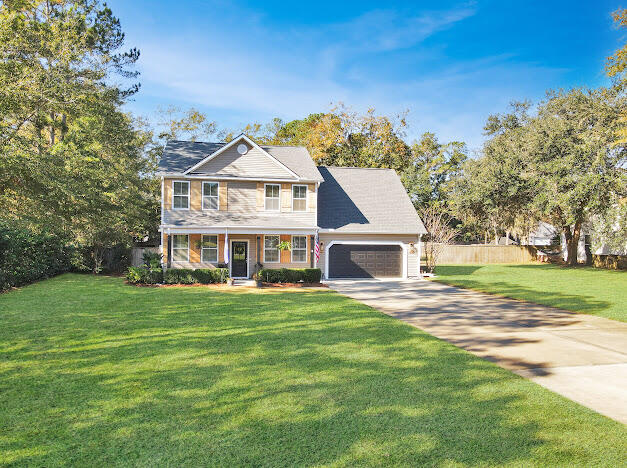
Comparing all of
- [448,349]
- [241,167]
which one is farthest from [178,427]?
[241,167]

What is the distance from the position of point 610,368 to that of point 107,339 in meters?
9.38

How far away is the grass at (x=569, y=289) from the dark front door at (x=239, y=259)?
34.6 feet

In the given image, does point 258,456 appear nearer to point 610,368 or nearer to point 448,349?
point 448,349

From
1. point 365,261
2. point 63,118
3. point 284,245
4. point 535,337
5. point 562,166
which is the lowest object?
point 535,337

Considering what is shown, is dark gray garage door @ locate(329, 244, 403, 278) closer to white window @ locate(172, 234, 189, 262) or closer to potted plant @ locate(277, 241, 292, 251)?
potted plant @ locate(277, 241, 292, 251)

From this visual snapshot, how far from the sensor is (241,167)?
21047 millimetres

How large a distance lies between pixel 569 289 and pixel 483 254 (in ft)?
58.1

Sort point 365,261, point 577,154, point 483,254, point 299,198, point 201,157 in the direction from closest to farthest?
point 299,198
point 201,157
point 365,261
point 577,154
point 483,254

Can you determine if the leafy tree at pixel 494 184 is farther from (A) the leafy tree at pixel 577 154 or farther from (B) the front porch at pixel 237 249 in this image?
(B) the front porch at pixel 237 249

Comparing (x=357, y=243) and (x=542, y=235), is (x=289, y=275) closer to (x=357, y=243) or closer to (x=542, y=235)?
(x=357, y=243)

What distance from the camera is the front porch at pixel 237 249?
19.9 metres

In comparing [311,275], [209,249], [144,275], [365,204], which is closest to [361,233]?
[365,204]

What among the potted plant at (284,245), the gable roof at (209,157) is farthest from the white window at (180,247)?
the potted plant at (284,245)

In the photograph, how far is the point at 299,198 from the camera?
21.9 m
